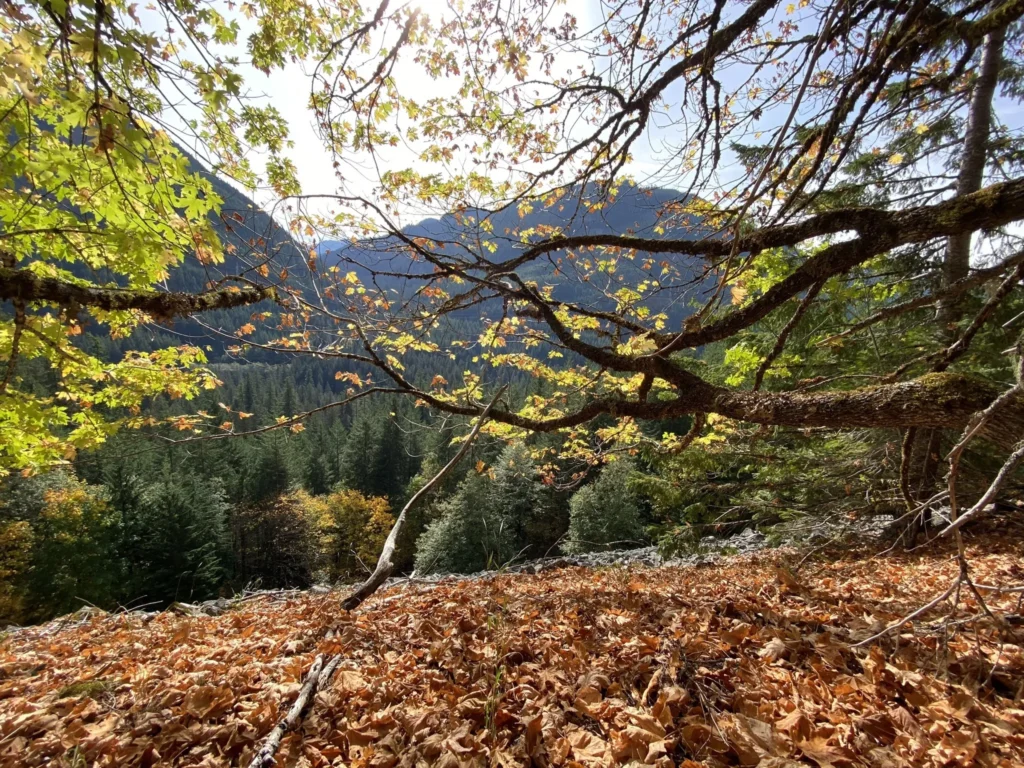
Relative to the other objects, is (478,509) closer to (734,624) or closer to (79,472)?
(734,624)

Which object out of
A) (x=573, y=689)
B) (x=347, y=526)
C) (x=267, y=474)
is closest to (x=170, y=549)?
(x=347, y=526)

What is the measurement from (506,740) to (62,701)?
2180mm

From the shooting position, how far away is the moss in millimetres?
2297

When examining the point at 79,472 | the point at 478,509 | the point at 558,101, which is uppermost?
the point at 558,101

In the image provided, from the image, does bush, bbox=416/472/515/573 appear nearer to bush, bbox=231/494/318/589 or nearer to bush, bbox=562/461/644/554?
bush, bbox=562/461/644/554

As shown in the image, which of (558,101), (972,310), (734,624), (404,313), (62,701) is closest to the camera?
(62,701)

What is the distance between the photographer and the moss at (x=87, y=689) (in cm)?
230

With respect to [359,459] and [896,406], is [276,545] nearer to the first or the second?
[359,459]

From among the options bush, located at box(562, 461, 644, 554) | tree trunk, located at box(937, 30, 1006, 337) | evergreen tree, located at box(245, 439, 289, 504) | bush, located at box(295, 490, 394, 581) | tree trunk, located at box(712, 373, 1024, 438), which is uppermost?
tree trunk, located at box(937, 30, 1006, 337)

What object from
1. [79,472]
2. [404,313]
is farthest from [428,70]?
[79,472]

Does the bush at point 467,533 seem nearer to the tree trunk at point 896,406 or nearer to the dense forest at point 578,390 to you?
the dense forest at point 578,390

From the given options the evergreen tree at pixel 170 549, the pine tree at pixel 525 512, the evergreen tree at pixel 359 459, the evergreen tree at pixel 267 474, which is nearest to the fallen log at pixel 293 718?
the pine tree at pixel 525 512

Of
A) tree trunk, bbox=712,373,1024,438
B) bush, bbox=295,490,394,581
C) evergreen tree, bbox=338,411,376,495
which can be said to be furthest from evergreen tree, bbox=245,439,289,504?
tree trunk, bbox=712,373,1024,438

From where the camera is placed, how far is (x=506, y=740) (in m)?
1.85
